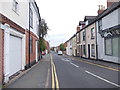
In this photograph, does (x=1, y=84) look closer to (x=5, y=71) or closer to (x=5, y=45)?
(x=5, y=71)

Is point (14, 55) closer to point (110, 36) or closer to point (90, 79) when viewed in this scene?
point (90, 79)

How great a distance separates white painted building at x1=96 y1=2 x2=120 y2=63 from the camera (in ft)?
52.9

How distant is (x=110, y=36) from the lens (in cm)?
1792

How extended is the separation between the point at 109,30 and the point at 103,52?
391 cm

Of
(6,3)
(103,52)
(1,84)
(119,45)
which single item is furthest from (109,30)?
(1,84)

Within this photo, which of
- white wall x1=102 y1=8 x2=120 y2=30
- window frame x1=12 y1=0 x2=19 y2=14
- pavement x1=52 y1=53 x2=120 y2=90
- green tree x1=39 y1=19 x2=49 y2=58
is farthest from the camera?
green tree x1=39 y1=19 x2=49 y2=58

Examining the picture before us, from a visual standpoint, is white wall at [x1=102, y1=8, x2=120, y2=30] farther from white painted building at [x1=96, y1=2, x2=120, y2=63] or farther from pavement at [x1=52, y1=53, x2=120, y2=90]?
pavement at [x1=52, y1=53, x2=120, y2=90]

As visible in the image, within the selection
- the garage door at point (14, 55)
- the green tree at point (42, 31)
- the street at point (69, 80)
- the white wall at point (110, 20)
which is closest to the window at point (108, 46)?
the white wall at point (110, 20)

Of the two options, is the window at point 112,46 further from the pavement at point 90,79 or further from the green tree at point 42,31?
the green tree at point 42,31

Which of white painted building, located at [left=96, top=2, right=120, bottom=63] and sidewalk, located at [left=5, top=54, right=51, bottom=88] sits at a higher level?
white painted building, located at [left=96, top=2, right=120, bottom=63]

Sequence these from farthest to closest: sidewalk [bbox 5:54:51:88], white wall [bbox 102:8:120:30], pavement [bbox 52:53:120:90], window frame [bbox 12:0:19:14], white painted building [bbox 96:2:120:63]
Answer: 1. white wall [bbox 102:8:120:30]
2. white painted building [bbox 96:2:120:63]
3. window frame [bbox 12:0:19:14]
4. sidewalk [bbox 5:54:51:88]
5. pavement [bbox 52:53:120:90]

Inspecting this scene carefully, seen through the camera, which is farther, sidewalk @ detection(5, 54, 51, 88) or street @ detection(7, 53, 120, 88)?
sidewalk @ detection(5, 54, 51, 88)

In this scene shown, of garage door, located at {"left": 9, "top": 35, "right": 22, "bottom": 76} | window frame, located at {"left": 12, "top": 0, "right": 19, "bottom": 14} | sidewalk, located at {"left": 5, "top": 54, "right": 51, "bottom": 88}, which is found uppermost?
window frame, located at {"left": 12, "top": 0, "right": 19, "bottom": 14}

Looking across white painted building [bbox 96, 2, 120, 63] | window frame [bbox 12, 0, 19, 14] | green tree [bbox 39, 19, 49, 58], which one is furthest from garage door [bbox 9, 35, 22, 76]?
green tree [bbox 39, 19, 49, 58]
